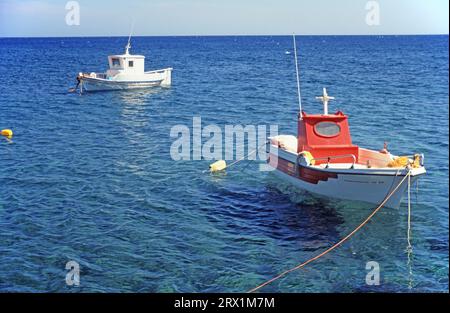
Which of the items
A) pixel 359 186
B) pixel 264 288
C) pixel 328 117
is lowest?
pixel 264 288

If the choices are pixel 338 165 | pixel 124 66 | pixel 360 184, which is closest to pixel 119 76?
pixel 124 66

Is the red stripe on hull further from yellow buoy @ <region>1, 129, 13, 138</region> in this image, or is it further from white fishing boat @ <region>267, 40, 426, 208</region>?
yellow buoy @ <region>1, 129, 13, 138</region>

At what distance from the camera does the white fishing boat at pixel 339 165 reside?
59.9 ft

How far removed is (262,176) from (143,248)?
934 cm

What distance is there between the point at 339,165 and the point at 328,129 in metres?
1.67

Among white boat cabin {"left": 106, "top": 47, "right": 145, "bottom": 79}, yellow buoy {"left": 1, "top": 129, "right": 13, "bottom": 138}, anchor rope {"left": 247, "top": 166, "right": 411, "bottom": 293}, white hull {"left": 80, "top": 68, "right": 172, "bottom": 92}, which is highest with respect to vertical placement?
white boat cabin {"left": 106, "top": 47, "right": 145, "bottom": 79}

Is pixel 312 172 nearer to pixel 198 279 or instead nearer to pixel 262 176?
pixel 262 176

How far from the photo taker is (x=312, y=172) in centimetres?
2011

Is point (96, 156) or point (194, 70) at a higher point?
point (194, 70)

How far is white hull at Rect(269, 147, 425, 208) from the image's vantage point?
1803cm

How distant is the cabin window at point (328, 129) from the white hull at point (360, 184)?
1729 mm

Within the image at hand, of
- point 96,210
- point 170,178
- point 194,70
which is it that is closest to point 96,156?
point 170,178

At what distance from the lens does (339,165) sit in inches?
796

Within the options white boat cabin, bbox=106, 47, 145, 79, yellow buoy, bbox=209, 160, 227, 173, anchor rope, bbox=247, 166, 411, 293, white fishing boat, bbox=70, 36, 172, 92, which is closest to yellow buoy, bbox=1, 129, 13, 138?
yellow buoy, bbox=209, 160, 227, 173
